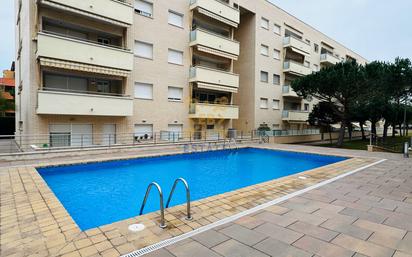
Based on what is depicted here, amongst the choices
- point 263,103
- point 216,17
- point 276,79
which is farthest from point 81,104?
point 276,79

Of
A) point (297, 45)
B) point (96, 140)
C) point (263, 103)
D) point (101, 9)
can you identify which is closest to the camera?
point (101, 9)

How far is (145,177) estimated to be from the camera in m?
11.0

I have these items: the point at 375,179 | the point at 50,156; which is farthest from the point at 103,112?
the point at 375,179

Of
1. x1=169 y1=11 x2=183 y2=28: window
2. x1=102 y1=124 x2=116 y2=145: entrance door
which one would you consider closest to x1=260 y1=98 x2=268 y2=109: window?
x1=169 y1=11 x2=183 y2=28: window

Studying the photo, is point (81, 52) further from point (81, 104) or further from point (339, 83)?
point (339, 83)

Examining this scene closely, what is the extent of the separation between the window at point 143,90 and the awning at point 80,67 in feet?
5.28

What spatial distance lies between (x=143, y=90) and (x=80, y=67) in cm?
497

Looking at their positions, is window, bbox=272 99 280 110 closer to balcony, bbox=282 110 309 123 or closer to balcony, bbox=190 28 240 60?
balcony, bbox=282 110 309 123

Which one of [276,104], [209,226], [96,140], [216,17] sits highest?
[216,17]

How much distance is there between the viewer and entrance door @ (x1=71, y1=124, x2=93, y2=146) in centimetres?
1525

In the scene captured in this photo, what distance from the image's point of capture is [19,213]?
521 cm

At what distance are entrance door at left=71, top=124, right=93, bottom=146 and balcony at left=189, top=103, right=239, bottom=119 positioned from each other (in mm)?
8426

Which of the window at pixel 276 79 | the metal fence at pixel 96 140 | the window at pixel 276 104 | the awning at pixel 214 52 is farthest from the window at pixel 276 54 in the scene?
the metal fence at pixel 96 140

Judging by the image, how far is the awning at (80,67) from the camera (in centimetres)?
1344
